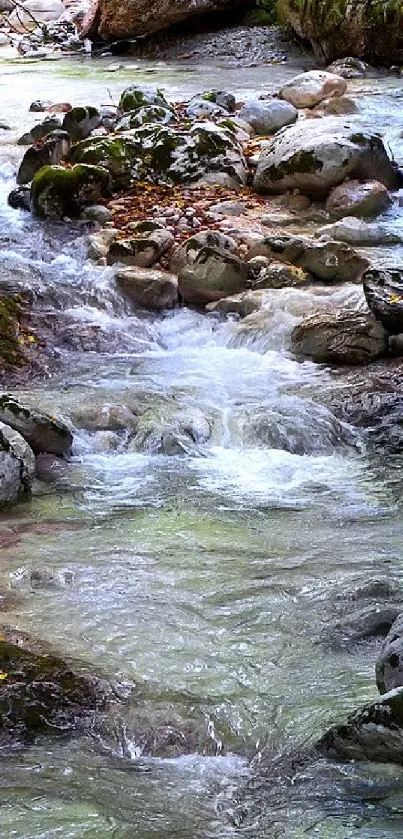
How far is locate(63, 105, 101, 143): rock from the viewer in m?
13.8

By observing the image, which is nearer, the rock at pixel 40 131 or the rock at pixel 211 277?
the rock at pixel 211 277

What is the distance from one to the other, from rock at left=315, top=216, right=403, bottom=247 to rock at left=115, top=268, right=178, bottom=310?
174cm

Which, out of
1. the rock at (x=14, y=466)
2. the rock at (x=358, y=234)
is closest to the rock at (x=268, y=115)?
the rock at (x=358, y=234)

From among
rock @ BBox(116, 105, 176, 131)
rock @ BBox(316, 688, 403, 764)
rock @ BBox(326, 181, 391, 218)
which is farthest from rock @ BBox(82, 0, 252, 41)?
rock @ BBox(316, 688, 403, 764)

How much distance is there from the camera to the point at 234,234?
10.8 meters

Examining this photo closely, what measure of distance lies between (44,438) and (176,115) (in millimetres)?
8249

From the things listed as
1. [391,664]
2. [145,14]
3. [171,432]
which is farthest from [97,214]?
[145,14]

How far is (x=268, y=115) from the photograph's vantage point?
14383mm

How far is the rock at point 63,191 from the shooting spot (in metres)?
11.6

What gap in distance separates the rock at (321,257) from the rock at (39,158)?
3498mm

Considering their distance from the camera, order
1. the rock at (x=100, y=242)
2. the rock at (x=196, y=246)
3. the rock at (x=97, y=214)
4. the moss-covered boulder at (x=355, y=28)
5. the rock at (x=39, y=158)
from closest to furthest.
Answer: the rock at (x=196, y=246) < the rock at (x=100, y=242) < the rock at (x=97, y=214) < the rock at (x=39, y=158) < the moss-covered boulder at (x=355, y=28)

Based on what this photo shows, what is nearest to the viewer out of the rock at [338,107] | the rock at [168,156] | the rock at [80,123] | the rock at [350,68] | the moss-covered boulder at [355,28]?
the rock at [168,156]

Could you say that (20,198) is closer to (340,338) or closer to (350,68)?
(340,338)

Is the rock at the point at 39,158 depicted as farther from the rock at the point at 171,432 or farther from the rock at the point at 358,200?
the rock at the point at 171,432
